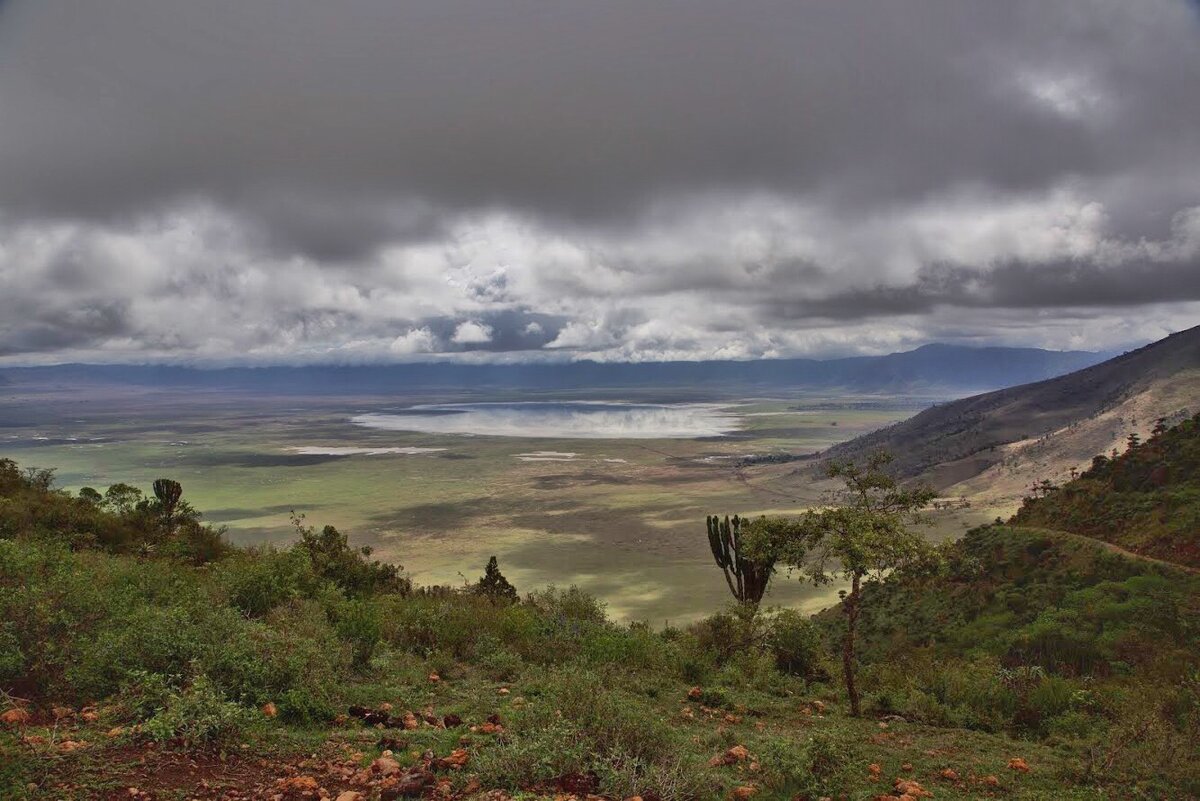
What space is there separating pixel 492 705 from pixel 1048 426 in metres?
191

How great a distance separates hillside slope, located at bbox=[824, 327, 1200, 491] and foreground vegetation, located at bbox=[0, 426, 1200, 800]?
74.2m

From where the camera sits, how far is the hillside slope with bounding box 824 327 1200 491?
11934 centimetres

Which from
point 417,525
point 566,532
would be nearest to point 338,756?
point 566,532

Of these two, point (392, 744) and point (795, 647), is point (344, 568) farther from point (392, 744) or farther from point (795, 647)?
point (392, 744)

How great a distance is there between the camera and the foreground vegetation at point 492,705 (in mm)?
7500

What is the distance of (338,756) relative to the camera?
828 centimetres

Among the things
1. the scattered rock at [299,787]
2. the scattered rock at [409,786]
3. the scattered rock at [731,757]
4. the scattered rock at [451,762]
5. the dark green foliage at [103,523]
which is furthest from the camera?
the dark green foliage at [103,523]

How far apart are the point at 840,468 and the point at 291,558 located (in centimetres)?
1572

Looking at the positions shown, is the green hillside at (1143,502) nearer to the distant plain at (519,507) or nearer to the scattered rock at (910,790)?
the distant plain at (519,507)

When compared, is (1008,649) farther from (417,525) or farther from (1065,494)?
(417,525)

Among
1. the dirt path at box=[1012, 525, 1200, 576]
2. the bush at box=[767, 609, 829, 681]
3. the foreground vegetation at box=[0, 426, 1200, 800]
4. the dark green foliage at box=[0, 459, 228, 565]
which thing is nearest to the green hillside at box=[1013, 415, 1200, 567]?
the dirt path at box=[1012, 525, 1200, 576]

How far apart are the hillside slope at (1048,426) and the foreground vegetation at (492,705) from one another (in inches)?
2920

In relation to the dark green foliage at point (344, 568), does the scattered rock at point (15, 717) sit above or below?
above

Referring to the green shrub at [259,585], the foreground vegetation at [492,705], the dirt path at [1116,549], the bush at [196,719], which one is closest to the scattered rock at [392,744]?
the foreground vegetation at [492,705]
